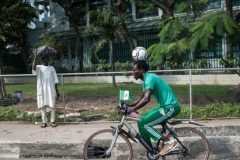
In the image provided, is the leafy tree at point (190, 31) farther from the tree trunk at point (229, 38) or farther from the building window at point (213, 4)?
the building window at point (213, 4)

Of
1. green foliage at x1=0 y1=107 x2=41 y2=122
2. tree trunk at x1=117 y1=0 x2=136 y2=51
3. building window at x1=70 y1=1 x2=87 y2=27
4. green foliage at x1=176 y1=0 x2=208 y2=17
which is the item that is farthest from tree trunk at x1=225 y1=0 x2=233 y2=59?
building window at x1=70 y1=1 x2=87 y2=27

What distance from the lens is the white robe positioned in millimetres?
12766

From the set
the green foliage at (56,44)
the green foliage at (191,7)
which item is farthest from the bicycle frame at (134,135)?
the green foliage at (56,44)

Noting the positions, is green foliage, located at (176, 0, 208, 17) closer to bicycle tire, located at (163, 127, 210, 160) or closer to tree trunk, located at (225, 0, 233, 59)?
tree trunk, located at (225, 0, 233, 59)

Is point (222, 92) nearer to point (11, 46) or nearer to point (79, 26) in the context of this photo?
point (79, 26)

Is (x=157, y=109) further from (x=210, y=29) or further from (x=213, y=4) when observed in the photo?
(x=213, y=4)

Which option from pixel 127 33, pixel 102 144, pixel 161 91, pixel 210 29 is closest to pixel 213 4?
pixel 210 29

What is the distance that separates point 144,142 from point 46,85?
5021mm

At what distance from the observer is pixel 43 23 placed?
39.9 meters

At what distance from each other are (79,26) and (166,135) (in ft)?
96.5

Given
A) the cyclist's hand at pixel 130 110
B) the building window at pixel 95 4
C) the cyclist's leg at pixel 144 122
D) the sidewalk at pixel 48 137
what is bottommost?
the sidewalk at pixel 48 137

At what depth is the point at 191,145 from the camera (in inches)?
337

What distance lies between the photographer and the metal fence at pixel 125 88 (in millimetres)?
13375

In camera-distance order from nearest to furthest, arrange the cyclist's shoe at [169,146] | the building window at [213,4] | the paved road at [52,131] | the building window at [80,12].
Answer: the cyclist's shoe at [169,146]
the paved road at [52,131]
the building window at [213,4]
the building window at [80,12]
